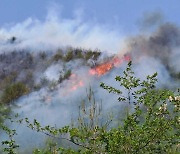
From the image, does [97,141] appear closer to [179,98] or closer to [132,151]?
[132,151]

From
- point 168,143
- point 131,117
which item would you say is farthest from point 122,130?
point 168,143

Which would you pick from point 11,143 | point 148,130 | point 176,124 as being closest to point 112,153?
point 148,130

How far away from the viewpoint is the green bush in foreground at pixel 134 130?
15.5 metres

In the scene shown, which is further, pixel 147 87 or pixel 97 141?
pixel 147 87

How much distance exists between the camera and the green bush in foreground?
1555 centimetres

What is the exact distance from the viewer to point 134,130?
631 inches

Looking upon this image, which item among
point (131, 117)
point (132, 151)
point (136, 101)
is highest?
point (136, 101)

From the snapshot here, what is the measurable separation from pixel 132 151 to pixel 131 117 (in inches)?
51.2

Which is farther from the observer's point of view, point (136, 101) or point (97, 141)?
point (136, 101)

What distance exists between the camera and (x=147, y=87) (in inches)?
697

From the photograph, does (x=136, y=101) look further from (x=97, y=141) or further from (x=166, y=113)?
(x=97, y=141)

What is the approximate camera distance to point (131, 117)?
16.0 m

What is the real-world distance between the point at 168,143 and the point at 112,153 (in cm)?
239

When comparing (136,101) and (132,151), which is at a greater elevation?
(136,101)
